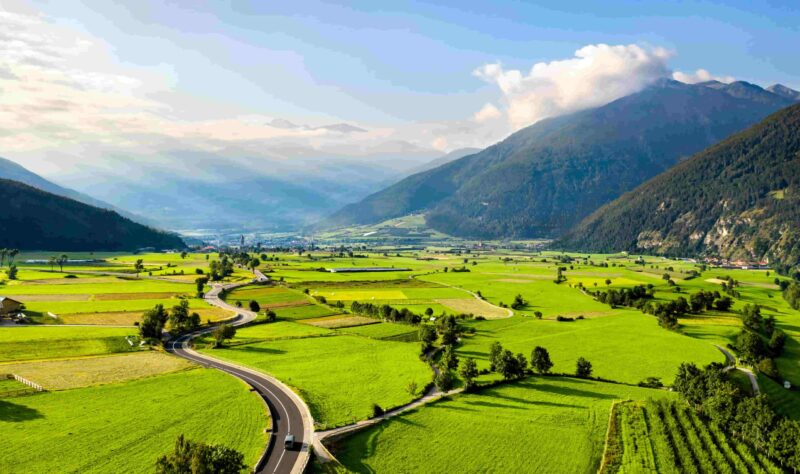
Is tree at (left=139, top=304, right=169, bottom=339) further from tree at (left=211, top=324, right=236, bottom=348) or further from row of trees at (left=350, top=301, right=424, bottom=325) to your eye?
row of trees at (left=350, top=301, right=424, bottom=325)

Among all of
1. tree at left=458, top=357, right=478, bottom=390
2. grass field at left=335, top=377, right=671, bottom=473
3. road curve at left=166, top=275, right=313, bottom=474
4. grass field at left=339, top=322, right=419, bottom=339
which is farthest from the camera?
grass field at left=339, top=322, right=419, bottom=339

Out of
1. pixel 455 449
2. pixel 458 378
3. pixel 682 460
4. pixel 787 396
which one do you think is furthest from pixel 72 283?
pixel 787 396

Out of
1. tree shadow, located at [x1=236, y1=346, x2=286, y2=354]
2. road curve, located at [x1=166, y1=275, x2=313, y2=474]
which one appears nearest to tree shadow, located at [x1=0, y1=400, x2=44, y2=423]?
road curve, located at [x1=166, y1=275, x2=313, y2=474]

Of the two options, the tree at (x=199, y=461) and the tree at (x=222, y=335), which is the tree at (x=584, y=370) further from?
the tree at (x=222, y=335)

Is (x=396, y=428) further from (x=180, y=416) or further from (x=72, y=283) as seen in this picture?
(x=72, y=283)

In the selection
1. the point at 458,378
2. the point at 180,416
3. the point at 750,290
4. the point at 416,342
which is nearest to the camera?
the point at 180,416

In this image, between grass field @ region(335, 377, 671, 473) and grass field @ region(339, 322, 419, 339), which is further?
grass field @ region(339, 322, 419, 339)

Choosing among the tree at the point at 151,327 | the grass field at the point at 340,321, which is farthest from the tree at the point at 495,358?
the tree at the point at 151,327
